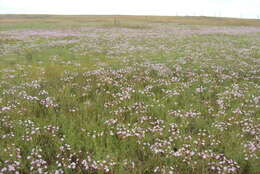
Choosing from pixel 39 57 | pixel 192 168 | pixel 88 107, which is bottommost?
pixel 192 168

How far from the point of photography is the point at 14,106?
706cm

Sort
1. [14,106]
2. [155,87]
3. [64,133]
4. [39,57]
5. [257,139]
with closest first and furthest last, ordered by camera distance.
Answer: [257,139] → [64,133] → [14,106] → [155,87] → [39,57]

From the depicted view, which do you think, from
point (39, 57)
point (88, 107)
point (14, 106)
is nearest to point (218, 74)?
point (88, 107)

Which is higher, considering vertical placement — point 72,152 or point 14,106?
point 14,106

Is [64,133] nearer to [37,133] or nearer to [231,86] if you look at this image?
[37,133]

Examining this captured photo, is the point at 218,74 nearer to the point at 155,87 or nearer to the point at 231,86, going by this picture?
the point at 231,86

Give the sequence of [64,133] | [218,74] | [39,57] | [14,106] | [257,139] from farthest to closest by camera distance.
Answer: [39,57], [218,74], [14,106], [64,133], [257,139]

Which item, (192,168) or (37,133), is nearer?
(192,168)

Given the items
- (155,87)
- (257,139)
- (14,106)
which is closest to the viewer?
(257,139)

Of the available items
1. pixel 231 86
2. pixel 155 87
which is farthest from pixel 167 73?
pixel 231 86

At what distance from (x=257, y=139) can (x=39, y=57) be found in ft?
51.9

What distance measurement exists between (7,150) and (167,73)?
354 inches

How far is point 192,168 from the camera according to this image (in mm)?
4531

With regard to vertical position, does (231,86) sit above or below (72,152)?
above
